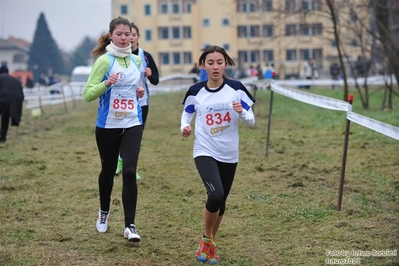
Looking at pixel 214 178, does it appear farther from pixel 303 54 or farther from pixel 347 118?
pixel 303 54

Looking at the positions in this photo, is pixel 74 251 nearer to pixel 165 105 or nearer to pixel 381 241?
pixel 381 241

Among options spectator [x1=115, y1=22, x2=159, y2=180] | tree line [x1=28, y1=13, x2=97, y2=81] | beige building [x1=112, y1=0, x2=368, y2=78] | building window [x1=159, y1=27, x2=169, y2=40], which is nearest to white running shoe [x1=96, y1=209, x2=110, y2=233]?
spectator [x1=115, y1=22, x2=159, y2=180]

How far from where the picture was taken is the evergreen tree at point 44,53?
370 ft

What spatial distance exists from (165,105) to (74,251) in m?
19.5

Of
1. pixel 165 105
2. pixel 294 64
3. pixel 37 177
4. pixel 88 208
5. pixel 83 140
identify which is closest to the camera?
pixel 88 208

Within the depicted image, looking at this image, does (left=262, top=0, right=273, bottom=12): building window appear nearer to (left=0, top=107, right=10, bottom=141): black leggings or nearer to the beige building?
(left=0, top=107, right=10, bottom=141): black leggings

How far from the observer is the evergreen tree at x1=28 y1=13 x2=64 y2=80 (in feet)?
370

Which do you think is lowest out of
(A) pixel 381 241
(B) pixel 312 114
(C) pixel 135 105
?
(B) pixel 312 114

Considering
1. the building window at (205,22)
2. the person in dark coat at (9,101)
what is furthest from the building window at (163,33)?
the person in dark coat at (9,101)

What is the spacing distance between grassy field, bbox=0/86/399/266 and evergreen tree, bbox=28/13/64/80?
101878 mm

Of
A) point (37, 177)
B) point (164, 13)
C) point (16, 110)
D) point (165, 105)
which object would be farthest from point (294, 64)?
→ point (37, 177)

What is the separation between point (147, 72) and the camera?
26.8 feet

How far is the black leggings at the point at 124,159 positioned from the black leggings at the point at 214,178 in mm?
869

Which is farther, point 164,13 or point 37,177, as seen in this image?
point 164,13
